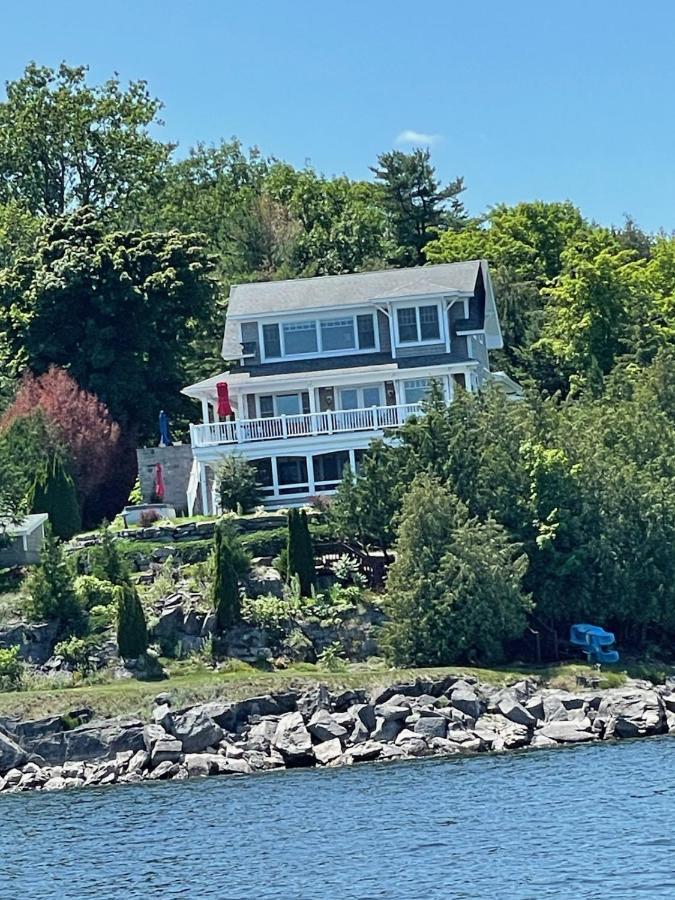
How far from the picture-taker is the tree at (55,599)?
5241cm

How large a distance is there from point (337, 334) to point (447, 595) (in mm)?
17943

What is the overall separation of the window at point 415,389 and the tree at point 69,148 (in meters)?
33.7

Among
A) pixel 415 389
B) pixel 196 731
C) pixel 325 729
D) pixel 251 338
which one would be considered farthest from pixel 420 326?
pixel 196 731

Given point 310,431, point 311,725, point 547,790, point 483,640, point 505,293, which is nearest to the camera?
point 547,790

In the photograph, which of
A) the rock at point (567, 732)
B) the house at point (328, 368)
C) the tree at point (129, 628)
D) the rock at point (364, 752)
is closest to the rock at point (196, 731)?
the rock at point (364, 752)

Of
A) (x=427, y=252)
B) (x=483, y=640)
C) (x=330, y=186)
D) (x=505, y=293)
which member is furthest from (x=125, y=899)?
(x=330, y=186)

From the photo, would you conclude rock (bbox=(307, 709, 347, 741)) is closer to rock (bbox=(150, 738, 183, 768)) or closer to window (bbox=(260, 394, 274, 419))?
rock (bbox=(150, 738, 183, 768))

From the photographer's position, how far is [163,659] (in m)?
51.6

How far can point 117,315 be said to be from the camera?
70000 mm

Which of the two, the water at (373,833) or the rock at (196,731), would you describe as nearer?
the water at (373,833)

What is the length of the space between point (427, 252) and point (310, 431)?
2595 centimetres

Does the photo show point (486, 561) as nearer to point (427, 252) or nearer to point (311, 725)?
point (311, 725)

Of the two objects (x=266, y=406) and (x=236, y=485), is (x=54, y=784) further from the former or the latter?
(x=266, y=406)

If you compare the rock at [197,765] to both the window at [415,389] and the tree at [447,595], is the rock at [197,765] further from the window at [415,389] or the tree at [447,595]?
the window at [415,389]
